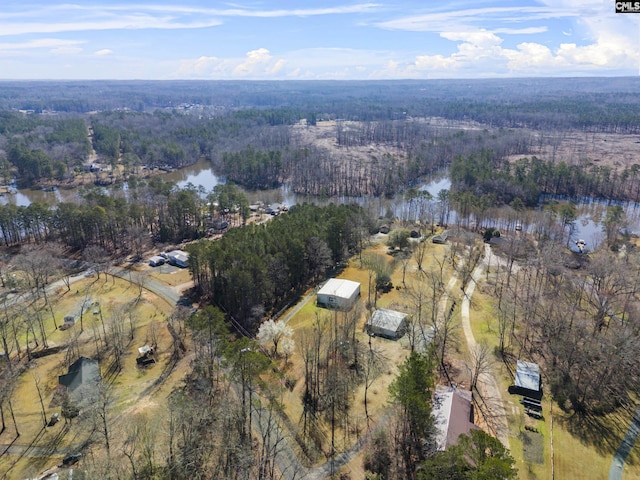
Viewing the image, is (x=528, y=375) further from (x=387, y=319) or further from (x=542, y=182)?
(x=542, y=182)

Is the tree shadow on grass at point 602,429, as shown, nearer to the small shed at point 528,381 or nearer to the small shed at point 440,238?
the small shed at point 528,381

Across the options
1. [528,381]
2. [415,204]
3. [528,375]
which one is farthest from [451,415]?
[415,204]

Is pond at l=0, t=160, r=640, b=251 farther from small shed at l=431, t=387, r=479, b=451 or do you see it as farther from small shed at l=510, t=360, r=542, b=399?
small shed at l=431, t=387, r=479, b=451

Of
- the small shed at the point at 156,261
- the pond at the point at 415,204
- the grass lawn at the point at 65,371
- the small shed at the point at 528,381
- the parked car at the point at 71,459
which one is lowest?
the pond at the point at 415,204

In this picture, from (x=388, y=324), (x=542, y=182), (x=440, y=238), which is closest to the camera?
(x=388, y=324)

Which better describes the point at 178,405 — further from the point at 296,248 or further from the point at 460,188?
the point at 460,188

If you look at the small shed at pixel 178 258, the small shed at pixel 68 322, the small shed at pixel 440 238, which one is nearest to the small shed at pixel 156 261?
the small shed at pixel 178 258
